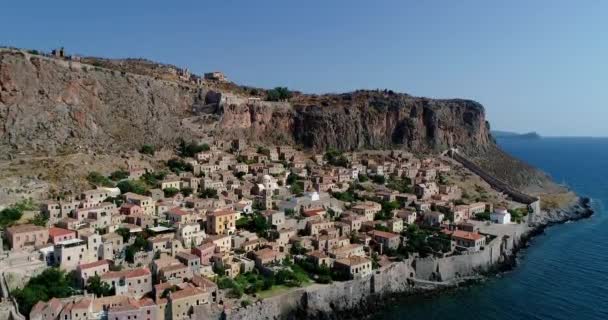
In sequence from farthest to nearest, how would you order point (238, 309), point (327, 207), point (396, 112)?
point (396, 112), point (327, 207), point (238, 309)

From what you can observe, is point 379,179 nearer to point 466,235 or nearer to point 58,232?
point 466,235

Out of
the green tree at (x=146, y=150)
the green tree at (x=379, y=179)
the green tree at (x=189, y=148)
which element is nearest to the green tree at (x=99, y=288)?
the green tree at (x=146, y=150)

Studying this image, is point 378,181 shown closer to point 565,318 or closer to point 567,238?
point 567,238

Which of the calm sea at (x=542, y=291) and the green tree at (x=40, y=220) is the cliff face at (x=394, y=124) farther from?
the green tree at (x=40, y=220)

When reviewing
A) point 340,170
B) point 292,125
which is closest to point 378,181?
point 340,170

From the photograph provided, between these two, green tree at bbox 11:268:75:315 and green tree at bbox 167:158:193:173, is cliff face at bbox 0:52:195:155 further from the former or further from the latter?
green tree at bbox 11:268:75:315

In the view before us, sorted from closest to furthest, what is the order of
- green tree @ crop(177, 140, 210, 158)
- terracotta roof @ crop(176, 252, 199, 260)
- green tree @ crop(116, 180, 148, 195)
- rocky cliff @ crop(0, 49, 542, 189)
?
1. terracotta roof @ crop(176, 252, 199, 260)
2. green tree @ crop(116, 180, 148, 195)
3. rocky cliff @ crop(0, 49, 542, 189)
4. green tree @ crop(177, 140, 210, 158)

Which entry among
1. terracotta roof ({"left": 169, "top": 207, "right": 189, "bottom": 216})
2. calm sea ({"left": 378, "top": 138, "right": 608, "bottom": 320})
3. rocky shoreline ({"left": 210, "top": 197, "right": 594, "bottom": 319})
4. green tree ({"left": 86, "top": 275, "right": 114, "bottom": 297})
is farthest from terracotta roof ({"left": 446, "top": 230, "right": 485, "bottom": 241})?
green tree ({"left": 86, "top": 275, "right": 114, "bottom": 297})

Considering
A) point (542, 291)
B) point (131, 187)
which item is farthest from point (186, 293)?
point (542, 291)
